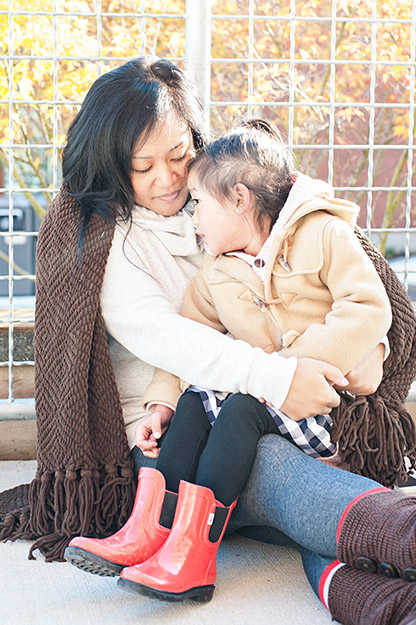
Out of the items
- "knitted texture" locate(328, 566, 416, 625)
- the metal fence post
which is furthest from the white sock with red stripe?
the metal fence post

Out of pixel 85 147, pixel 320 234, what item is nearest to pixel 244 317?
pixel 320 234

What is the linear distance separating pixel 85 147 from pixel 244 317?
54 cm

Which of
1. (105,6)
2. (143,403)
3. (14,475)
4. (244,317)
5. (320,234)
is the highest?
(105,6)

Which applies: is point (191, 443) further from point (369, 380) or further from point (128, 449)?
point (369, 380)

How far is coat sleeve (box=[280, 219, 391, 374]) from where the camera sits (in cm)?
163

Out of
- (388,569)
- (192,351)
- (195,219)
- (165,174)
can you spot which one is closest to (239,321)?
(192,351)

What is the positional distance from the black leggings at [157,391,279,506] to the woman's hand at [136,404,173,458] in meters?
0.10

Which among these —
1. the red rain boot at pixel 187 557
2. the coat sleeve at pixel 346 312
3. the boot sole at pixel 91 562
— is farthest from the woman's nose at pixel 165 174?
the boot sole at pixel 91 562

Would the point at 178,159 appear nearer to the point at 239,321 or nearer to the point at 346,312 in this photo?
the point at 239,321

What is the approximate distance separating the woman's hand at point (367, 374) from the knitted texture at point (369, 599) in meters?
0.41

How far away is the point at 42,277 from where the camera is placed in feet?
6.24

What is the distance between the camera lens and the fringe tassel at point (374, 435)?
171cm

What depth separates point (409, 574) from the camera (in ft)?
4.44

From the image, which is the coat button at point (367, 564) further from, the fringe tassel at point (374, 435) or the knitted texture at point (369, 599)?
the fringe tassel at point (374, 435)
